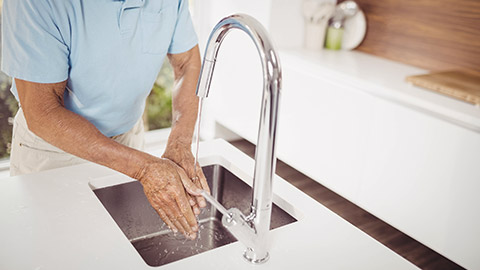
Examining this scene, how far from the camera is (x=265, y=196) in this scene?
2.93 feet

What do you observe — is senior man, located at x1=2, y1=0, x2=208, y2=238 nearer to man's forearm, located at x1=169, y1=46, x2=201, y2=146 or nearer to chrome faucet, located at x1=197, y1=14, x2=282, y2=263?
man's forearm, located at x1=169, y1=46, x2=201, y2=146

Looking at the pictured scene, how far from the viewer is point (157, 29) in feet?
4.85

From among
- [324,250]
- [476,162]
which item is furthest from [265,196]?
[476,162]

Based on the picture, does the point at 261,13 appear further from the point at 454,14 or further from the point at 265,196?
the point at 265,196

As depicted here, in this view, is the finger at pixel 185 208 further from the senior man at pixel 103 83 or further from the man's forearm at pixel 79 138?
the man's forearm at pixel 79 138

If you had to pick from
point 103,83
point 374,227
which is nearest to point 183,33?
point 103,83

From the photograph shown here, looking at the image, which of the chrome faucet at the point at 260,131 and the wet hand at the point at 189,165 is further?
the wet hand at the point at 189,165

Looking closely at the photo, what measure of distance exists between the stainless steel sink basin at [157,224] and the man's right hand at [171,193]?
0.14 metres

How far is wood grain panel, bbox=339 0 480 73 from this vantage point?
255cm

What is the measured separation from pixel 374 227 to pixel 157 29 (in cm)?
170

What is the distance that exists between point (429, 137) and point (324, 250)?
1271mm

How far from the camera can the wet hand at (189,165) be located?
119 centimetres

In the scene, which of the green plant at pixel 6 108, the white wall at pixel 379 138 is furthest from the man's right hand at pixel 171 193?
the green plant at pixel 6 108

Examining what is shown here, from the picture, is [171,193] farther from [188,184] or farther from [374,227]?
[374,227]
